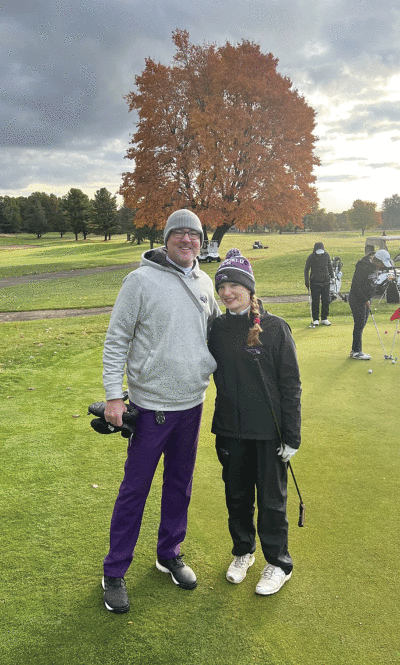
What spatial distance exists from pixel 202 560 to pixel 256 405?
1175 mm

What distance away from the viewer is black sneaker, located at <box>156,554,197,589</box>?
3023 millimetres

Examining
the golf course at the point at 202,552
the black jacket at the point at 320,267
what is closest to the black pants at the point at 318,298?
the black jacket at the point at 320,267

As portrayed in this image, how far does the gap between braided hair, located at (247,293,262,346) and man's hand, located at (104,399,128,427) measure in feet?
2.82

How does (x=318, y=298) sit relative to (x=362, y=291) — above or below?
below

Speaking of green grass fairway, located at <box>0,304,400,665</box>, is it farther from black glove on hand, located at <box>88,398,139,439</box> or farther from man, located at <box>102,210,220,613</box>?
black glove on hand, located at <box>88,398,139,439</box>

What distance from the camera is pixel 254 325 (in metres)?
2.95

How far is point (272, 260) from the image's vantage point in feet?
122

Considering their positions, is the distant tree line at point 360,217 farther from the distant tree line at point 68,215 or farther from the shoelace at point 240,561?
the shoelace at point 240,561

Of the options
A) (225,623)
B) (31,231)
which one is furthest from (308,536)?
(31,231)

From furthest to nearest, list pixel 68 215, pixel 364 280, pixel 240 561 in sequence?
1. pixel 68 215
2. pixel 364 280
3. pixel 240 561

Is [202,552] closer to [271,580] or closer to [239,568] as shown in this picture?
[239,568]

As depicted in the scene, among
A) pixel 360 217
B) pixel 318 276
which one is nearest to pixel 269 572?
pixel 318 276

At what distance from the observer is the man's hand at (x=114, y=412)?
2.88m

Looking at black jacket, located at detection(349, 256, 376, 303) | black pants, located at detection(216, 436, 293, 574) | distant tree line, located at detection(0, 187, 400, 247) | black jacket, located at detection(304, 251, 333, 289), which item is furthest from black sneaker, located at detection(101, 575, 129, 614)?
distant tree line, located at detection(0, 187, 400, 247)
